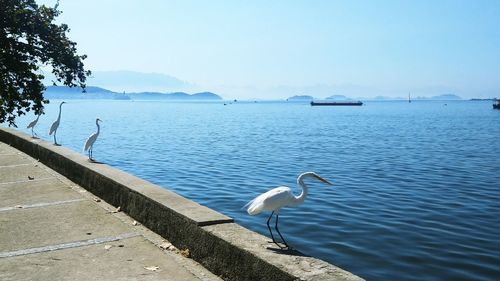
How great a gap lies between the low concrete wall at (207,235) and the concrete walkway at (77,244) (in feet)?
0.53

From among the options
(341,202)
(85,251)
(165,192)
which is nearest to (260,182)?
(341,202)

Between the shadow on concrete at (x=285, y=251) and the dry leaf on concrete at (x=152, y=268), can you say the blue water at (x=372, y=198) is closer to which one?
the shadow on concrete at (x=285, y=251)

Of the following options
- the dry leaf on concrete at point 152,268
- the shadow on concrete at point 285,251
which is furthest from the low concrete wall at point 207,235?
the dry leaf on concrete at point 152,268

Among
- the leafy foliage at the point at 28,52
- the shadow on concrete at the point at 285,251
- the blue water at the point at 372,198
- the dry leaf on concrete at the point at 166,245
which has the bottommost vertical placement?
the blue water at the point at 372,198

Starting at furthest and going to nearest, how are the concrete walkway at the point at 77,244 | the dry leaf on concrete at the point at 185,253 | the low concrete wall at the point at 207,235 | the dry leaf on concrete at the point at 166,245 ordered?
the dry leaf on concrete at the point at 166,245, the dry leaf on concrete at the point at 185,253, the concrete walkway at the point at 77,244, the low concrete wall at the point at 207,235

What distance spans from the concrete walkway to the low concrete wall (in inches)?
6.3

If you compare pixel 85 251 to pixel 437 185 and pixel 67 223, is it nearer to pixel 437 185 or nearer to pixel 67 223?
pixel 67 223

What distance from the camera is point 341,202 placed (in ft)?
48.8

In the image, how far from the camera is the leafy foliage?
37.6 ft

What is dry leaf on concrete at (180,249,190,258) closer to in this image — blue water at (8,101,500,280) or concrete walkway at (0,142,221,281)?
concrete walkway at (0,142,221,281)

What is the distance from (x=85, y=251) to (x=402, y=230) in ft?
28.2

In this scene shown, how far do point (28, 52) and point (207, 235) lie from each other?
361 inches

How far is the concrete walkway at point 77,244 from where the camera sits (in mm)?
5133

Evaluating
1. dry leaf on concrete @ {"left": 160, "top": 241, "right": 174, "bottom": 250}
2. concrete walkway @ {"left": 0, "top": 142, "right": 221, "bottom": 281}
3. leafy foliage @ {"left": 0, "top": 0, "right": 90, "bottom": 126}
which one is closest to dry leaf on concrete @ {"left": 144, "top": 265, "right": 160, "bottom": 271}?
concrete walkway @ {"left": 0, "top": 142, "right": 221, "bottom": 281}
